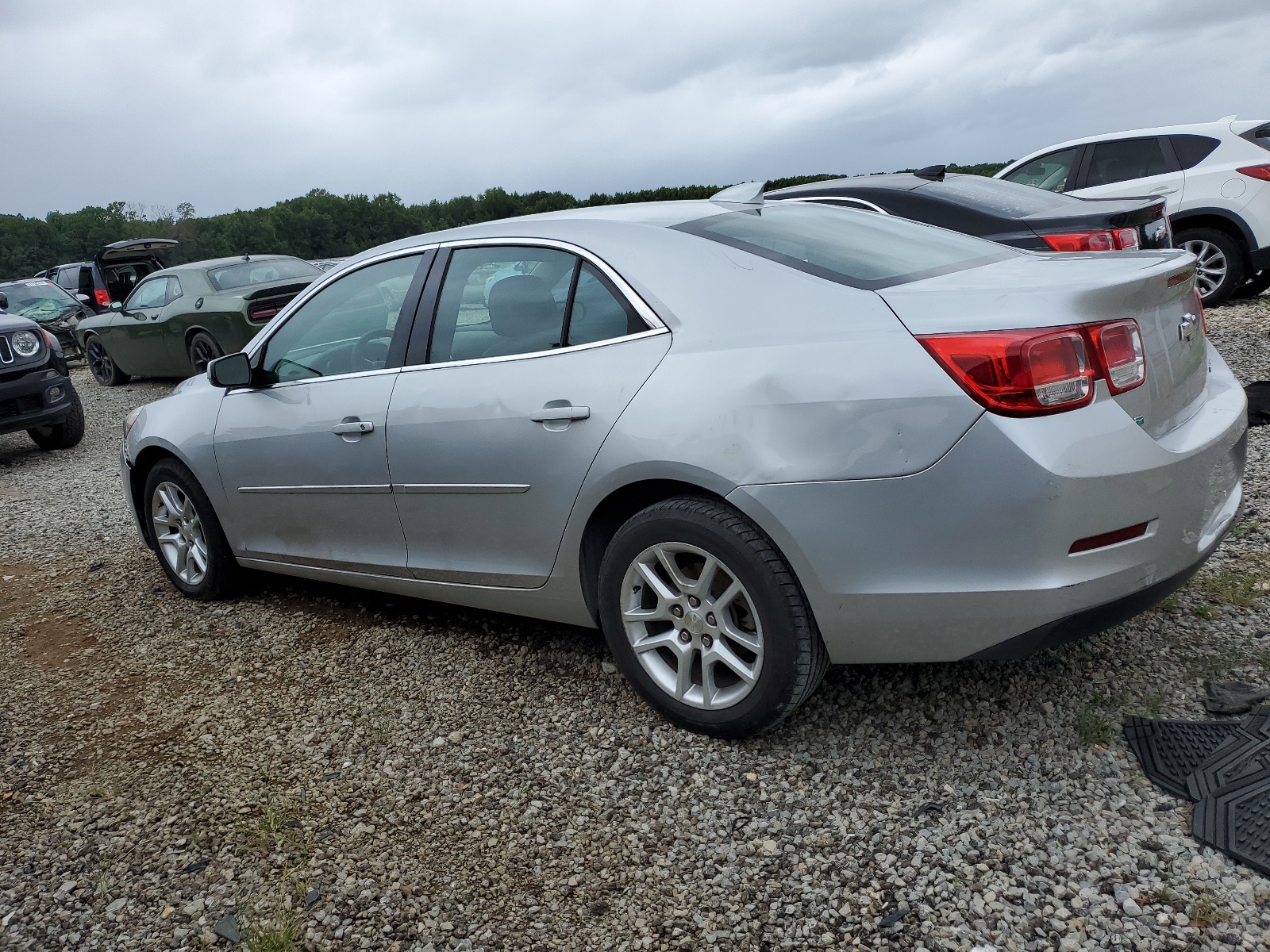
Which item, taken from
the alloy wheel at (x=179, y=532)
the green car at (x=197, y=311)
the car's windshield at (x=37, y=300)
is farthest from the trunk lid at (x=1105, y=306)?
the car's windshield at (x=37, y=300)

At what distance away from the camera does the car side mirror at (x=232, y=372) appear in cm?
A: 410

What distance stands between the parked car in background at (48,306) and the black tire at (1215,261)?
1593 centimetres

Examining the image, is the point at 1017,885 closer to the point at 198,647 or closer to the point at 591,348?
the point at 591,348

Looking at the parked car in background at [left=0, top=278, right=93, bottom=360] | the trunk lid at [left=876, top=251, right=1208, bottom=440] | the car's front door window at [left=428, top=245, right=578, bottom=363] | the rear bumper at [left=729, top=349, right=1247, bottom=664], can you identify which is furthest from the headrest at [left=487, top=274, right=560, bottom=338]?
the parked car in background at [left=0, top=278, right=93, bottom=360]

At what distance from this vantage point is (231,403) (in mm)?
4332

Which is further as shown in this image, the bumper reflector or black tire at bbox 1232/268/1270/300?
black tire at bbox 1232/268/1270/300

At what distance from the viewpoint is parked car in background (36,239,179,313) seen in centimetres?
1683

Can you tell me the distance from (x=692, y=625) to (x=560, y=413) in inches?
29.3

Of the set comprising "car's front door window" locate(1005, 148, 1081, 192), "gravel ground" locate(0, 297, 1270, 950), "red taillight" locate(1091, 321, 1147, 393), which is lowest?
"gravel ground" locate(0, 297, 1270, 950)

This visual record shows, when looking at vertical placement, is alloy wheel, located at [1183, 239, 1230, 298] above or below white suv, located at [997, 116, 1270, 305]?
below

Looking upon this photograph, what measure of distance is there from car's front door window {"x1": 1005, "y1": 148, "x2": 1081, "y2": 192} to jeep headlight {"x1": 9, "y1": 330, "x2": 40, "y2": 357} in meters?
9.29

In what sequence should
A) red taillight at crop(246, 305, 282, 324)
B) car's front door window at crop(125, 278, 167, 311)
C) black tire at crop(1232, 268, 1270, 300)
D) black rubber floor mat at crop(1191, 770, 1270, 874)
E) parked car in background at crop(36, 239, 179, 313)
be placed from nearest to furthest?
black rubber floor mat at crop(1191, 770, 1270, 874), black tire at crop(1232, 268, 1270, 300), red taillight at crop(246, 305, 282, 324), car's front door window at crop(125, 278, 167, 311), parked car in background at crop(36, 239, 179, 313)

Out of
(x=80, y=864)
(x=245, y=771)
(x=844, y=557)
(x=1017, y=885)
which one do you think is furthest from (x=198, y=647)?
(x=1017, y=885)

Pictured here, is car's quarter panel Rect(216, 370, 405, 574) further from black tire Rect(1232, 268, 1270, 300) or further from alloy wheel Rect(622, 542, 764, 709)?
black tire Rect(1232, 268, 1270, 300)
